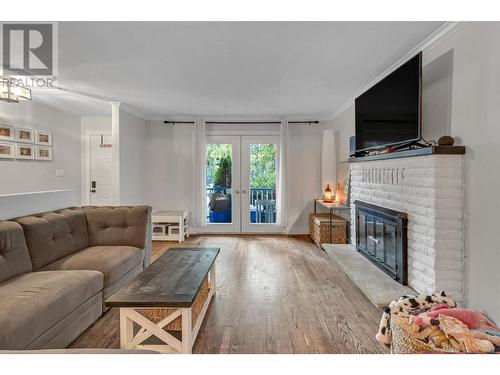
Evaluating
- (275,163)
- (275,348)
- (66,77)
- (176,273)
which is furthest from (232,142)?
(275,348)

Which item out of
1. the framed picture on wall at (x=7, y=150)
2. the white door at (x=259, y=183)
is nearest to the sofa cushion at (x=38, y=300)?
the framed picture on wall at (x=7, y=150)

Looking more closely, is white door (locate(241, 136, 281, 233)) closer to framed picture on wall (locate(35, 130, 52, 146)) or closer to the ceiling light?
framed picture on wall (locate(35, 130, 52, 146))

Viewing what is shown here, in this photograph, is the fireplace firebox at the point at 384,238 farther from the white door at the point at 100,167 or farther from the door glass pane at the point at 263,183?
the white door at the point at 100,167

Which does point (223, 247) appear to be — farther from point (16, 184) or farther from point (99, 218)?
point (16, 184)

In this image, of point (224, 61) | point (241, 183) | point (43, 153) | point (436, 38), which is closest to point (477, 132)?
point (436, 38)

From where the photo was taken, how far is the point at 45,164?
5.11m

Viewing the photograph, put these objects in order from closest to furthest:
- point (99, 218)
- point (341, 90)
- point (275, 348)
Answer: point (275, 348)
point (99, 218)
point (341, 90)

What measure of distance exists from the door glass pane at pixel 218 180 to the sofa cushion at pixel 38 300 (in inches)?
147

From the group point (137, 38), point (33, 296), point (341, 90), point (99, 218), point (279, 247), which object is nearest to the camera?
point (33, 296)

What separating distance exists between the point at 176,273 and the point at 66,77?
9.19 feet

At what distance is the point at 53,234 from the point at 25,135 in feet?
9.04

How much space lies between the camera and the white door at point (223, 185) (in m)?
6.14

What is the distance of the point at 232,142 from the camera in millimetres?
6133

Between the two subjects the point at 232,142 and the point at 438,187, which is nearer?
the point at 438,187
